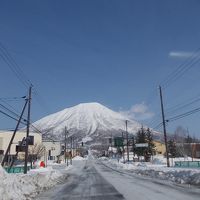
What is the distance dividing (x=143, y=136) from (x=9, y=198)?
94.4 m

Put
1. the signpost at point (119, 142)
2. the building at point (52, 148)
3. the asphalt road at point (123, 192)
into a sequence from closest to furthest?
the asphalt road at point (123, 192)
the signpost at point (119, 142)
the building at point (52, 148)

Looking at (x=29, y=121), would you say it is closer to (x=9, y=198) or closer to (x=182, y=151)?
(x=9, y=198)

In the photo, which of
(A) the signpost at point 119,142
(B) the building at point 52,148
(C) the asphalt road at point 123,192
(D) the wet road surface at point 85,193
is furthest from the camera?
(B) the building at point 52,148

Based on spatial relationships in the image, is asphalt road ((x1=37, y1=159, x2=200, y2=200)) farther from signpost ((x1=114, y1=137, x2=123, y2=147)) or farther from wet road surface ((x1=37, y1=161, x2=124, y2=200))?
signpost ((x1=114, y1=137, x2=123, y2=147))

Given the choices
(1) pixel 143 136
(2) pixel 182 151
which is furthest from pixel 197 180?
(2) pixel 182 151

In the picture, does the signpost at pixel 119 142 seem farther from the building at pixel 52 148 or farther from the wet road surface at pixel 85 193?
the wet road surface at pixel 85 193

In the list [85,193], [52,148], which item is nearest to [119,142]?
[52,148]

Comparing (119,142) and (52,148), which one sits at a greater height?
(52,148)

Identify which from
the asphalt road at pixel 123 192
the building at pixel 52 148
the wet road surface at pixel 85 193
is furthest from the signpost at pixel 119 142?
the wet road surface at pixel 85 193

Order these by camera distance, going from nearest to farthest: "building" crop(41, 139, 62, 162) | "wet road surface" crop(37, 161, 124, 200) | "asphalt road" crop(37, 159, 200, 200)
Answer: "asphalt road" crop(37, 159, 200, 200)
"wet road surface" crop(37, 161, 124, 200)
"building" crop(41, 139, 62, 162)

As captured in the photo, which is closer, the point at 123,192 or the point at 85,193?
the point at 123,192

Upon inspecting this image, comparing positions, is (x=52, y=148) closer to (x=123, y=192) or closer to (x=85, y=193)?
(x=85, y=193)

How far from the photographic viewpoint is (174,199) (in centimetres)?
1504

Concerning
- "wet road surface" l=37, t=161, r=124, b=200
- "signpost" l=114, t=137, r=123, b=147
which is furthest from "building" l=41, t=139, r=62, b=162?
"wet road surface" l=37, t=161, r=124, b=200
